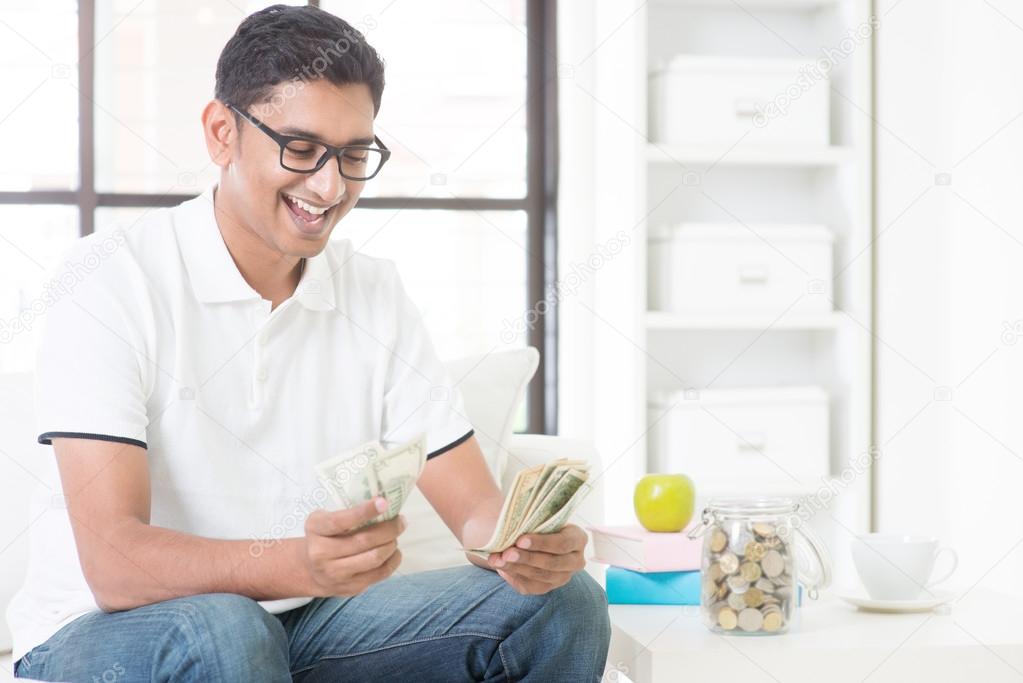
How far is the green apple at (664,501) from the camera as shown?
5.87 feet

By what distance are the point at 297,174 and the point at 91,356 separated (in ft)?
1.19

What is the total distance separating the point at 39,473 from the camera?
1.76m

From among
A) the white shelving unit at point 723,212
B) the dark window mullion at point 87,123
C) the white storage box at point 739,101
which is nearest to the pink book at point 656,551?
the white shelving unit at point 723,212

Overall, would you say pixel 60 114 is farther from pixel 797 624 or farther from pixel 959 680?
pixel 959 680

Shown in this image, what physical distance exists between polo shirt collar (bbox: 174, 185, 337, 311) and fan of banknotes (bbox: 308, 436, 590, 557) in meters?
0.38

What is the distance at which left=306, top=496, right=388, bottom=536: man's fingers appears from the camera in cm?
125

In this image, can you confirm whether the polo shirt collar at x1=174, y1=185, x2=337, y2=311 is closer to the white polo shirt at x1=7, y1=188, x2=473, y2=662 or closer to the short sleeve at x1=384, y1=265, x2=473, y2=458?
the white polo shirt at x1=7, y1=188, x2=473, y2=662

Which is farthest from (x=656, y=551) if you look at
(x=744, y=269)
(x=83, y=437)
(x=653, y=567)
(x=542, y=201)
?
(x=542, y=201)

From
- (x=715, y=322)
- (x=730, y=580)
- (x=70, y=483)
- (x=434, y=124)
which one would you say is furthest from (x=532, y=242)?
(x=70, y=483)

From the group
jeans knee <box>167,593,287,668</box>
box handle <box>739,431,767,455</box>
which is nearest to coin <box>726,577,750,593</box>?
jeans knee <box>167,593,287,668</box>

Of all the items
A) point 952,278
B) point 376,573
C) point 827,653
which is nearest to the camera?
point 376,573

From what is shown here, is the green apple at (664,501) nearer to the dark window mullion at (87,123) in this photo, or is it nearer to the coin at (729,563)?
the coin at (729,563)

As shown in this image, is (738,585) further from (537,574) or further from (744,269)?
(744,269)

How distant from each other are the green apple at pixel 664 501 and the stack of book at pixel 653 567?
18 mm
